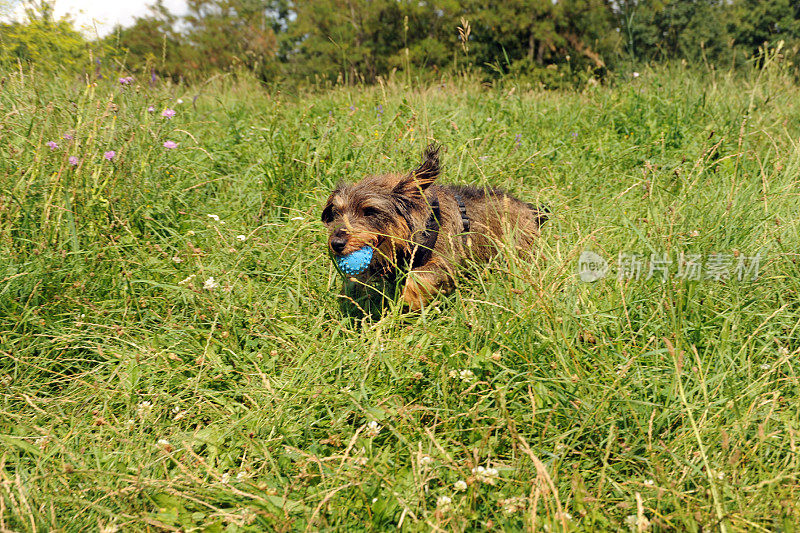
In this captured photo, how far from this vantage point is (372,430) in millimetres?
2232

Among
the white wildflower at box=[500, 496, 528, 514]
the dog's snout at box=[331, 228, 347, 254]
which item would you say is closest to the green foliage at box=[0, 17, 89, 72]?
the dog's snout at box=[331, 228, 347, 254]

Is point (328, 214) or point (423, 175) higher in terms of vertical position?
point (423, 175)

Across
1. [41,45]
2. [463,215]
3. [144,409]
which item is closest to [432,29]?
Answer: [41,45]

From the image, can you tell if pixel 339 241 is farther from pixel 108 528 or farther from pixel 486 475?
pixel 108 528

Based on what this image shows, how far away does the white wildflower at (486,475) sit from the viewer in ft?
6.26

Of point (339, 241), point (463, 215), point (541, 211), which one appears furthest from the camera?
point (541, 211)

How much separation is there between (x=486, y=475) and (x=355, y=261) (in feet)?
5.13

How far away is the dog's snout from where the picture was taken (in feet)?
10.3

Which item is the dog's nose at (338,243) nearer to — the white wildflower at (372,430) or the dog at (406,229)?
the dog at (406,229)

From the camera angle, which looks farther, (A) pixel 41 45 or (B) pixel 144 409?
(A) pixel 41 45

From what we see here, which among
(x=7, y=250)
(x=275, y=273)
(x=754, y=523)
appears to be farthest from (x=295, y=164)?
(x=754, y=523)

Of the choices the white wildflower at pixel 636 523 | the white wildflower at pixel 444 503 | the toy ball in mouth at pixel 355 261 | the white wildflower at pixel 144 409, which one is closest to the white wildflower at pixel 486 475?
the white wildflower at pixel 444 503

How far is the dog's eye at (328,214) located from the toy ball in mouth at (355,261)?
1.47 feet

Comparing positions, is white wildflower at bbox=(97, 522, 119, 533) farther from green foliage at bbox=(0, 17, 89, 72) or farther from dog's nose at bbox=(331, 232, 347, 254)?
green foliage at bbox=(0, 17, 89, 72)
